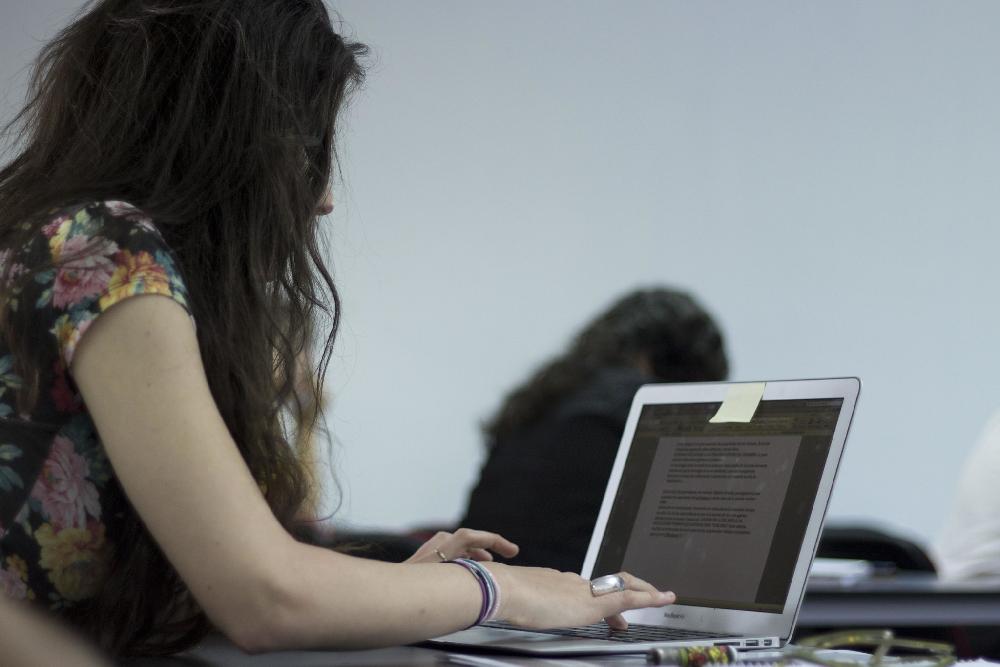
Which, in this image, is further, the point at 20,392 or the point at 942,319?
the point at 942,319

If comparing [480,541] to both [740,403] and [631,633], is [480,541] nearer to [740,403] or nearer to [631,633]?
[631,633]

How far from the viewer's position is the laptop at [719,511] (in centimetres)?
112

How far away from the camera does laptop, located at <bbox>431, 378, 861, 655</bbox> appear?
3.67 feet

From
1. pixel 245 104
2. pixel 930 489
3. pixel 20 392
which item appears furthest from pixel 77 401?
pixel 930 489

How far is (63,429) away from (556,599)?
1.41 ft

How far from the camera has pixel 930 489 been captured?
387 cm

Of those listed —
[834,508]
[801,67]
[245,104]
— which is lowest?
[834,508]

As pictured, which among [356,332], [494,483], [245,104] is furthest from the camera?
[356,332]

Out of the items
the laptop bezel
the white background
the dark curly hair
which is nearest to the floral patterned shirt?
the laptop bezel

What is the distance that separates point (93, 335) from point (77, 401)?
95mm

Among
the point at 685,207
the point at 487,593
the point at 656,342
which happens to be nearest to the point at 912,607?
the point at 656,342

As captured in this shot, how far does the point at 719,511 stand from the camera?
1215 mm

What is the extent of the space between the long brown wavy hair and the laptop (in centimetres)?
→ 26

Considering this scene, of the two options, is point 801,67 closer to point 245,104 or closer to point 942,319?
point 942,319
